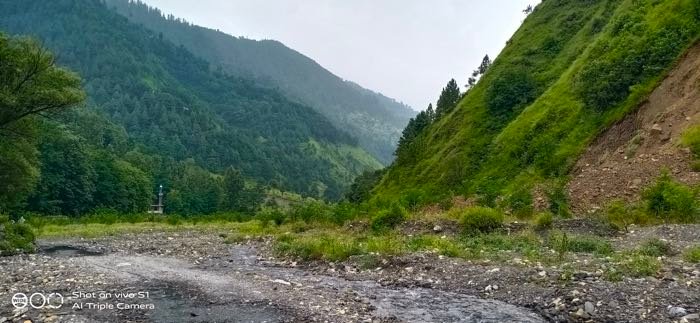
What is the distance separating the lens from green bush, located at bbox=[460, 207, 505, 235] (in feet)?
85.4

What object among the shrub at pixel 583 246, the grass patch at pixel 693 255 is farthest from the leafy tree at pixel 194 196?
the grass patch at pixel 693 255

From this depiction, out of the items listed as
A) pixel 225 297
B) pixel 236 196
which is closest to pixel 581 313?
pixel 225 297

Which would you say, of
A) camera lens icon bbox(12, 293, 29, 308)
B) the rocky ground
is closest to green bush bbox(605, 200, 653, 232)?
the rocky ground

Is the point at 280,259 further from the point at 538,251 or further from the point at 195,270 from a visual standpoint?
the point at 538,251

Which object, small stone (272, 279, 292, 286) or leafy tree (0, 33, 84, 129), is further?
leafy tree (0, 33, 84, 129)

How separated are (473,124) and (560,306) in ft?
186

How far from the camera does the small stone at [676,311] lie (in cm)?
1187

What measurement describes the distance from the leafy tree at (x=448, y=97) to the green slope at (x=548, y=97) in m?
16.4

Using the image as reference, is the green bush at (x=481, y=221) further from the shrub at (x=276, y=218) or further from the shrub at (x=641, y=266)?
the shrub at (x=276, y=218)

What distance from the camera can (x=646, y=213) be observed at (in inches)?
1043

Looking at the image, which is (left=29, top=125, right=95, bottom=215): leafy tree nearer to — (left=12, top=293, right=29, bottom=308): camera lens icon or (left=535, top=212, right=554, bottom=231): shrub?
(left=12, top=293, right=29, bottom=308): camera lens icon

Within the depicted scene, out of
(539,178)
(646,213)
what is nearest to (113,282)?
(646,213)

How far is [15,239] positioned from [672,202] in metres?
32.4

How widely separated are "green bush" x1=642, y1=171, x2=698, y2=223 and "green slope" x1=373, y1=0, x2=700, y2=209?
28.2 feet
